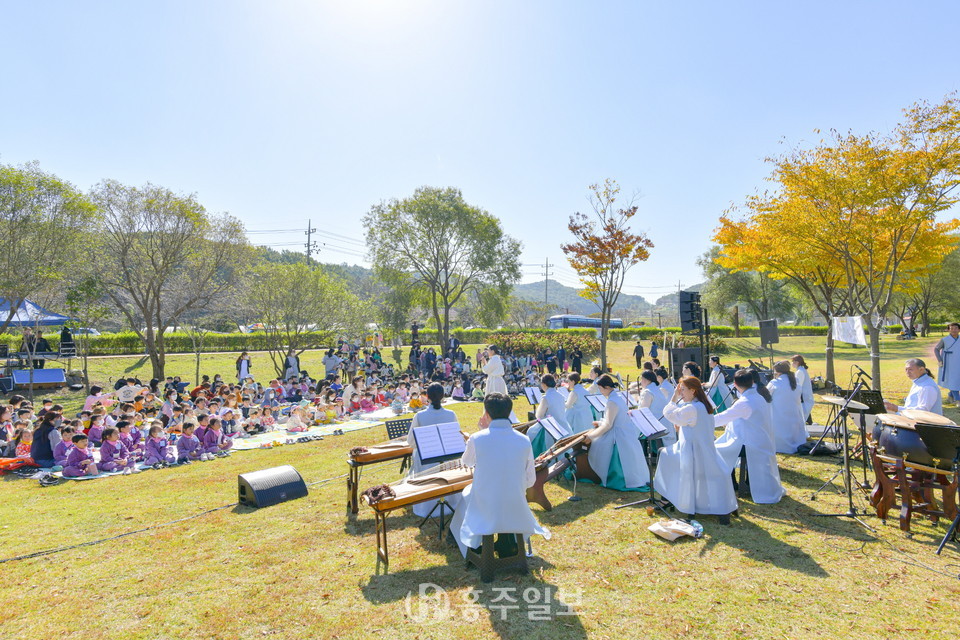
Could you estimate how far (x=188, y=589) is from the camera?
4750 mm

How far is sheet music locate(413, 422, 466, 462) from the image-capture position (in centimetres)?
591

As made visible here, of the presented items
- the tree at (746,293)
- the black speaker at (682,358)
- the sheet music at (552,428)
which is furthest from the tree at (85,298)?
the tree at (746,293)

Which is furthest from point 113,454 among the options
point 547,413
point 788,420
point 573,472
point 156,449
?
Result: point 788,420

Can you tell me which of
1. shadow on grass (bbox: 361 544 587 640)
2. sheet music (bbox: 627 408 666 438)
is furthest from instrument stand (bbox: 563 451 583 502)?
shadow on grass (bbox: 361 544 587 640)

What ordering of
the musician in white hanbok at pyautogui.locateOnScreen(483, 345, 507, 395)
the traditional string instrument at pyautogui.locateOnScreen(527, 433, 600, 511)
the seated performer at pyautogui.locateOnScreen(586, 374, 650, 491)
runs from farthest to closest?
the musician in white hanbok at pyautogui.locateOnScreen(483, 345, 507, 395), the seated performer at pyautogui.locateOnScreen(586, 374, 650, 491), the traditional string instrument at pyautogui.locateOnScreen(527, 433, 600, 511)

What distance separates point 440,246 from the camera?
34.7 metres

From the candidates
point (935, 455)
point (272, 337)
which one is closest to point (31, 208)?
point (272, 337)

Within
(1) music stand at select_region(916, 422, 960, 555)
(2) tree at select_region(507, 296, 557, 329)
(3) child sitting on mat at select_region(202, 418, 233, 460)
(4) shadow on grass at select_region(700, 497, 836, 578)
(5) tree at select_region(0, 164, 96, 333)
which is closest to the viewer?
(4) shadow on grass at select_region(700, 497, 836, 578)

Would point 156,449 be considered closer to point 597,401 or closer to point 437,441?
point 437,441

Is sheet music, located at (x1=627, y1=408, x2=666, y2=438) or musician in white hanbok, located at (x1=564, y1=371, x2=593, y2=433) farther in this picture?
musician in white hanbok, located at (x1=564, y1=371, x2=593, y2=433)

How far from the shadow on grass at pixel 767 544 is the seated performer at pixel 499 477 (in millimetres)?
2318

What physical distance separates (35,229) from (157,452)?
14.2 m

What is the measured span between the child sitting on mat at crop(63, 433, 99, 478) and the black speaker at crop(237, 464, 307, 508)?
13.1 ft

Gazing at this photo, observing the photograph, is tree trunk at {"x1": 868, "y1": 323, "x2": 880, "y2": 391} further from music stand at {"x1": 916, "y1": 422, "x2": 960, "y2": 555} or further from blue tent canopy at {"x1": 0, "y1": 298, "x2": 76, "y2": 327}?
blue tent canopy at {"x1": 0, "y1": 298, "x2": 76, "y2": 327}
